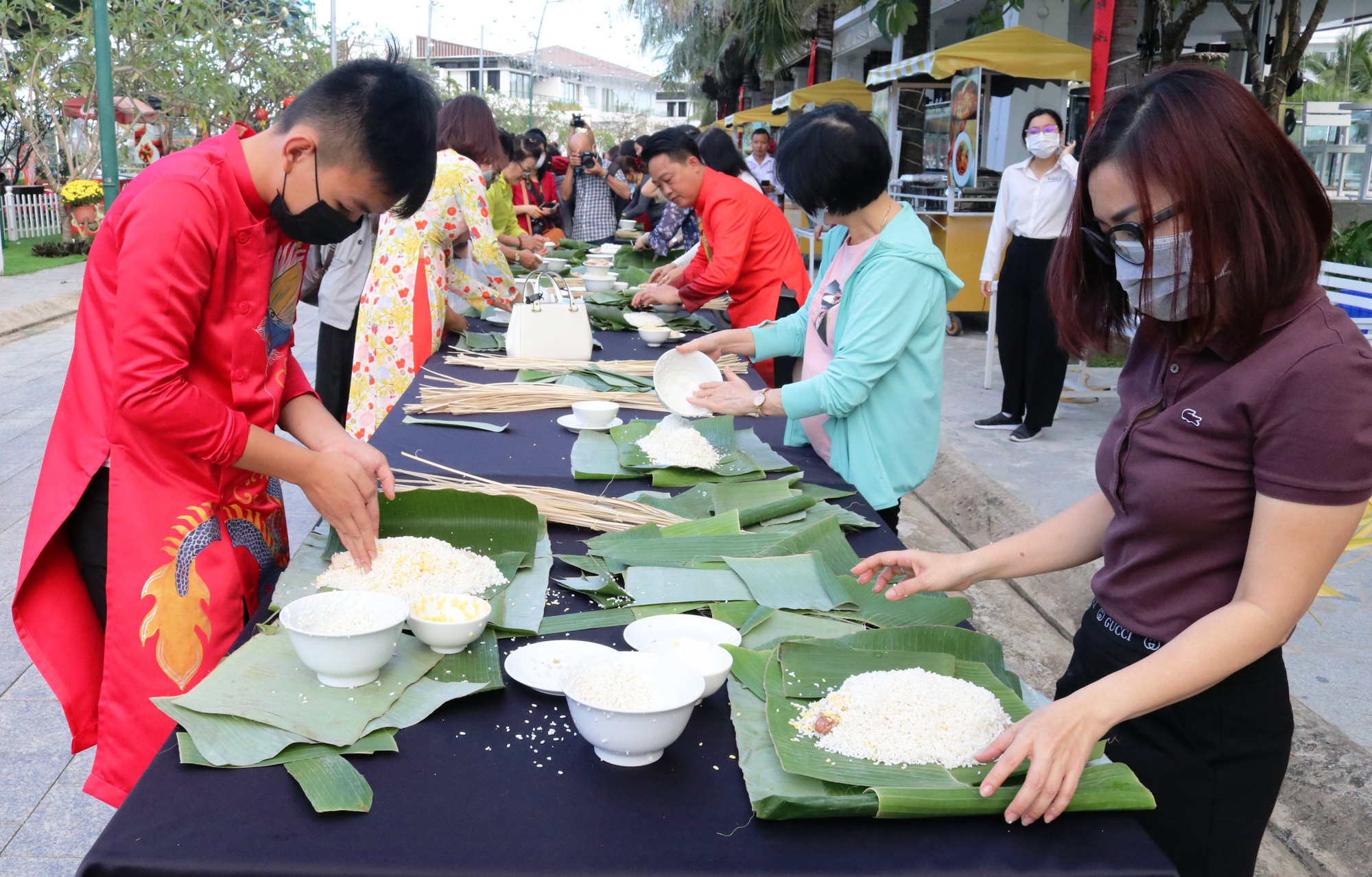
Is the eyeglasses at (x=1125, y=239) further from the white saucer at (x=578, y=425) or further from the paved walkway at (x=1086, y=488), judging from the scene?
the paved walkway at (x=1086, y=488)

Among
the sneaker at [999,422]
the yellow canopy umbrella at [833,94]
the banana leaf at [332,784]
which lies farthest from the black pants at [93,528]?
the yellow canopy umbrella at [833,94]

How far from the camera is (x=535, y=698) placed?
121cm

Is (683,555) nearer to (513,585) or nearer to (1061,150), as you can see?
(513,585)

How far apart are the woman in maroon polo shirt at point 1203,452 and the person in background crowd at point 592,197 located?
6.71m

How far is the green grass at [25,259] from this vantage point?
35.6 feet

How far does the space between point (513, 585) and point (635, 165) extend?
6014mm

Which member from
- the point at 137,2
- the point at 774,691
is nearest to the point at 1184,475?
the point at 774,691

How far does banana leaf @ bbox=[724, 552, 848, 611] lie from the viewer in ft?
4.88

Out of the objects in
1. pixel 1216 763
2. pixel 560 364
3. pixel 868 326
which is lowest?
pixel 1216 763

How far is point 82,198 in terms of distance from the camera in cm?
1258

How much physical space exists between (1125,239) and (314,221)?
3.66 ft

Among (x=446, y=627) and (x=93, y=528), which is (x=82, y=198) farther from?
(x=446, y=627)

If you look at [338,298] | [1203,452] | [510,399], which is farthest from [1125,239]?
[338,298]

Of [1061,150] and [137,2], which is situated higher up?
[137,2]
